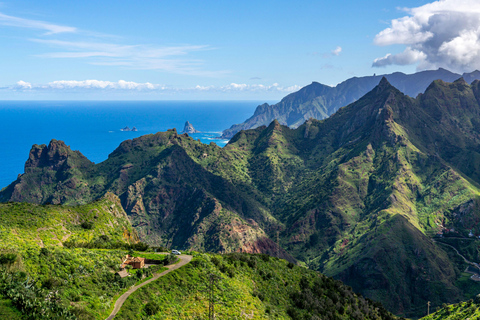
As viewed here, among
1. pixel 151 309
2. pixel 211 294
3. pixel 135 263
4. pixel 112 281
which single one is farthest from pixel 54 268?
pixel 211 294

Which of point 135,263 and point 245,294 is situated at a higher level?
point 135,263

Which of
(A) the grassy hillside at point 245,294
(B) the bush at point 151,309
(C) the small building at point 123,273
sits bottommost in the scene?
(A) the grassy hillside at point 245,294

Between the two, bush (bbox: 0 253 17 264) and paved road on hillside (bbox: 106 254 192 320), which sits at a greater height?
bush (bbox: 0 253 17 264)

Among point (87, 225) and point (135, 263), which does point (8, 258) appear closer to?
point (135, 263)

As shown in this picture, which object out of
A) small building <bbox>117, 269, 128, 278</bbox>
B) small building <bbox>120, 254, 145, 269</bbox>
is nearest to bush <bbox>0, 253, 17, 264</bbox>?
small building <bbox>117, 269, 128, 278</bbox>

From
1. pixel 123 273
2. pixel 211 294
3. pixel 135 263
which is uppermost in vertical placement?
pixel 135 263

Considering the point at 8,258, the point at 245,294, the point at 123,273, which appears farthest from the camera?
the point at 245,294

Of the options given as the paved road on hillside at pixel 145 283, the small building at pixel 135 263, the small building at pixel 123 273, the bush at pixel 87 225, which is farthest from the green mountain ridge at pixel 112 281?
the small building at pixel 135 263

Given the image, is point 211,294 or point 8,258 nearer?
point 8,258

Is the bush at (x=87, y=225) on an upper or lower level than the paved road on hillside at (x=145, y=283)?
lower

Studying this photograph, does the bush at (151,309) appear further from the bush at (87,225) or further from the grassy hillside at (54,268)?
the bush at (87,225)

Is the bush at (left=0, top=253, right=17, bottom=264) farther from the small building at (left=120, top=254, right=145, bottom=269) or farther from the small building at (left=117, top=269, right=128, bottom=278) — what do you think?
the small building at (left=120, top=254, right=145, bottom=269)
